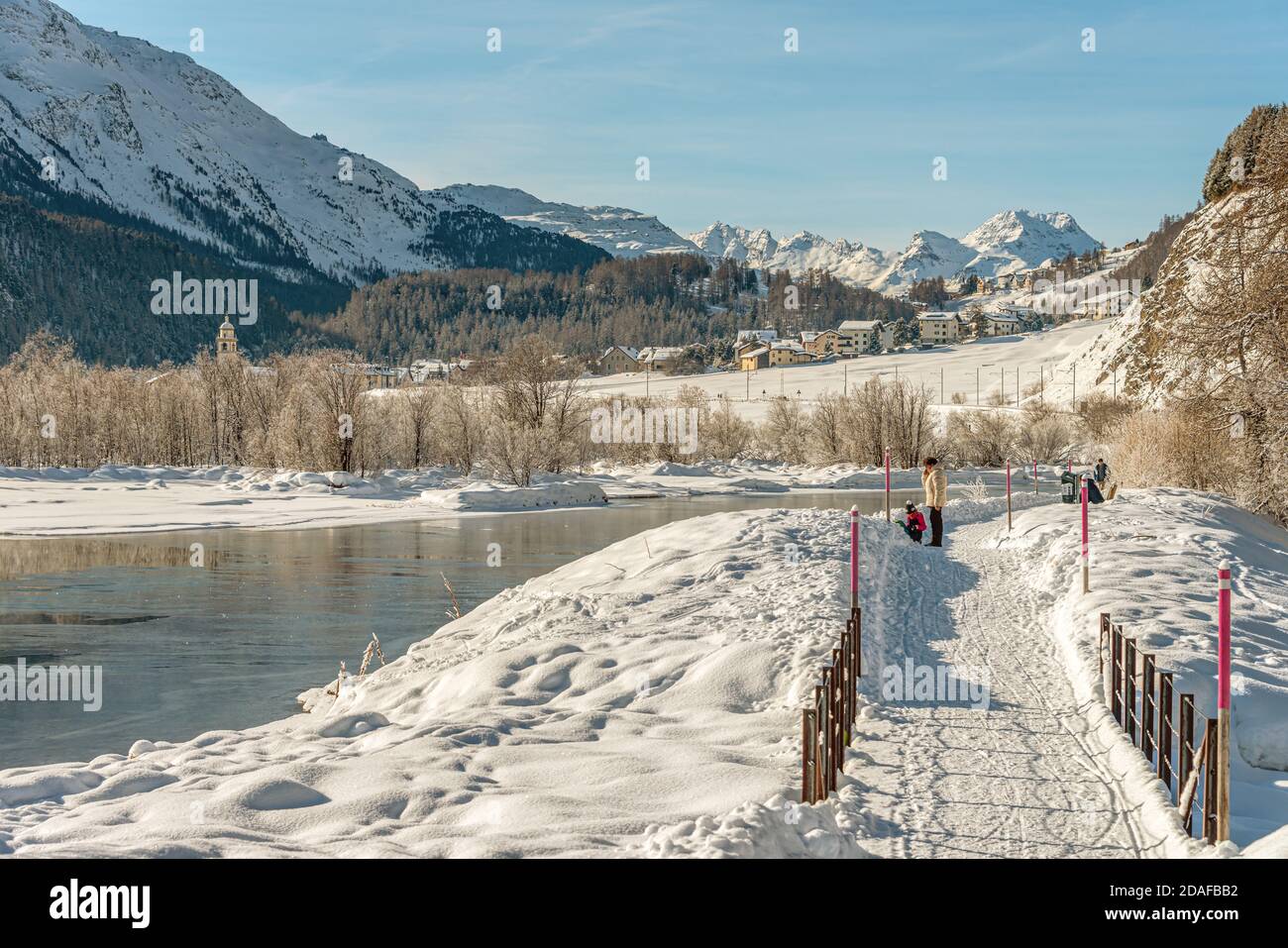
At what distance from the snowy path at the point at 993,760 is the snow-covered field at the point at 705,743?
3 centimetres

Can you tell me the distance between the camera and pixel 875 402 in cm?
7069

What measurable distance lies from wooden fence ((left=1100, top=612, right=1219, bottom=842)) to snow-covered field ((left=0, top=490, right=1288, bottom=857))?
20 cm

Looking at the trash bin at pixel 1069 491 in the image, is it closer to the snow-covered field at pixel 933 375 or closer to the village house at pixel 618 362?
the snow-covered field at pixel 933 375

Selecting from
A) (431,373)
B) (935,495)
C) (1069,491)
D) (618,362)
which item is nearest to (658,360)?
(618,362)

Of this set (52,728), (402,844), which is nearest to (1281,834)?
(402,844)

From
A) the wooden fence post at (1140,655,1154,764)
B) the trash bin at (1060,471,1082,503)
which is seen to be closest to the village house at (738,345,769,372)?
the trash bin at (1060,471,1082,503)

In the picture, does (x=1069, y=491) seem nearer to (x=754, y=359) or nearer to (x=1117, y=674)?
(x=1117, y=674)

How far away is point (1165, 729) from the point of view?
8.13 metres

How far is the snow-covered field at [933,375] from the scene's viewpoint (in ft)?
416

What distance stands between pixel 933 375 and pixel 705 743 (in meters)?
145

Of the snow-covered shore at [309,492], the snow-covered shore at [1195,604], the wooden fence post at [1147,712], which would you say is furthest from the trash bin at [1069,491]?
the snow-covered shore at [309,492]

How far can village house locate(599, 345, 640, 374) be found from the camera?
185m

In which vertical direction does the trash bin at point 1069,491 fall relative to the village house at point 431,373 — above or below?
below

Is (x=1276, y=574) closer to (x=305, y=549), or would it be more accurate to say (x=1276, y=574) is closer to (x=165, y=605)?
(x=165, y=605)
